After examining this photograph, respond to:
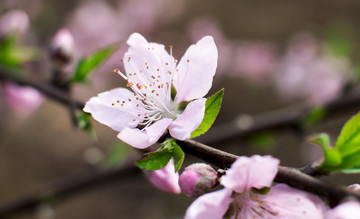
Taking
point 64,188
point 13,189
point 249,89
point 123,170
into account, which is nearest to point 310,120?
point 123,170

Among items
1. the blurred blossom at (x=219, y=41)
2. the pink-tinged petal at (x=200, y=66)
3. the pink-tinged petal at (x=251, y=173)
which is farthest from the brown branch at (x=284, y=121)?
the blurred blossom at (x=219, y=41)

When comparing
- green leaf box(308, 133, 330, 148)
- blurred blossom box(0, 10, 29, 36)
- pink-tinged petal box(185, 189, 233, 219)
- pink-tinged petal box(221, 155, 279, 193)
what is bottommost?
pink-tinged petal box(185, 189, 233, 219)

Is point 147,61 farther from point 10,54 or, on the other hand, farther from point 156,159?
point 10,54

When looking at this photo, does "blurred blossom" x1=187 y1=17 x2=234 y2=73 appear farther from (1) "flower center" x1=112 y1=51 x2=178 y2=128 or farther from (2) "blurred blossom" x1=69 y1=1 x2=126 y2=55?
(1) "flower center" x1=112 y1=51 x2=178 y2=128

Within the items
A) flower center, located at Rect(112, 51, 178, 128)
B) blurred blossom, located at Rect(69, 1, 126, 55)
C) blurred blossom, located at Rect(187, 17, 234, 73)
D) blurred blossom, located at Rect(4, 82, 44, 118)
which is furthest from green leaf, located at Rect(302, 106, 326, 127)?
blurred blossom, located at Rect(69, 1, 126, 55)

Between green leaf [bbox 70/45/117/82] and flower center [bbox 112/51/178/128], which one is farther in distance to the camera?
green leaf [bbox 70/45/117/82]

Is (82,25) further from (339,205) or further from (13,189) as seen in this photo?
(339,205)
